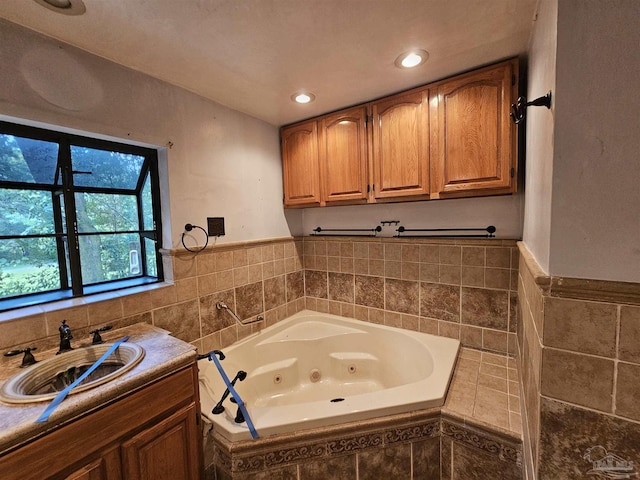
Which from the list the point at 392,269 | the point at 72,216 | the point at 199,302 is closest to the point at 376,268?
the point at 392,269

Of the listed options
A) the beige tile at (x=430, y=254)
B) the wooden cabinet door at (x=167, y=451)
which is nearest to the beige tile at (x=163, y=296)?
the wooden cabinet door at (x=167, y=451)

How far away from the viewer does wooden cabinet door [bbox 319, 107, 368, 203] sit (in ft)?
6.84

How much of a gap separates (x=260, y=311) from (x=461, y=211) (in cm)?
178

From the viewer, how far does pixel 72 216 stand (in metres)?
1.45

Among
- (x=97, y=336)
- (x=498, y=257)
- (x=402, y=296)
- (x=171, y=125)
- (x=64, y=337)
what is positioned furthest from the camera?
(x=402, y=296)

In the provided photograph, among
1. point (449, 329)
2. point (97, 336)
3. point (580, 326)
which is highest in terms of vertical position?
point (580, 326)

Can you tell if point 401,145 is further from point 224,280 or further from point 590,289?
point 224,280

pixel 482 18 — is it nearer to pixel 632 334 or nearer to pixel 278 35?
pixel 278 35

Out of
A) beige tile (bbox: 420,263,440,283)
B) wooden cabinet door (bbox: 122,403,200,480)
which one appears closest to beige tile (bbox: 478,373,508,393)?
beige tile (bbox: 420,263,440,283)

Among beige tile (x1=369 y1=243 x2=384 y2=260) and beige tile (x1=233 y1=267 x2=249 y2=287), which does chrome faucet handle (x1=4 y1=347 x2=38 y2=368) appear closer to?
beige tile (x1=233 y1=267 x2=249 y2=287)

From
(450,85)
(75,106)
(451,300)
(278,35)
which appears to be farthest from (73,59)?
(451,300)

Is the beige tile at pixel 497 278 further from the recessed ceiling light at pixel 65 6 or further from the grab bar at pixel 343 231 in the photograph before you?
the recessed ceiling light at pixel 65 6

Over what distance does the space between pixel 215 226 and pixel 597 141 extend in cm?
197

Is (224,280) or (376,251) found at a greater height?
(376,251)
